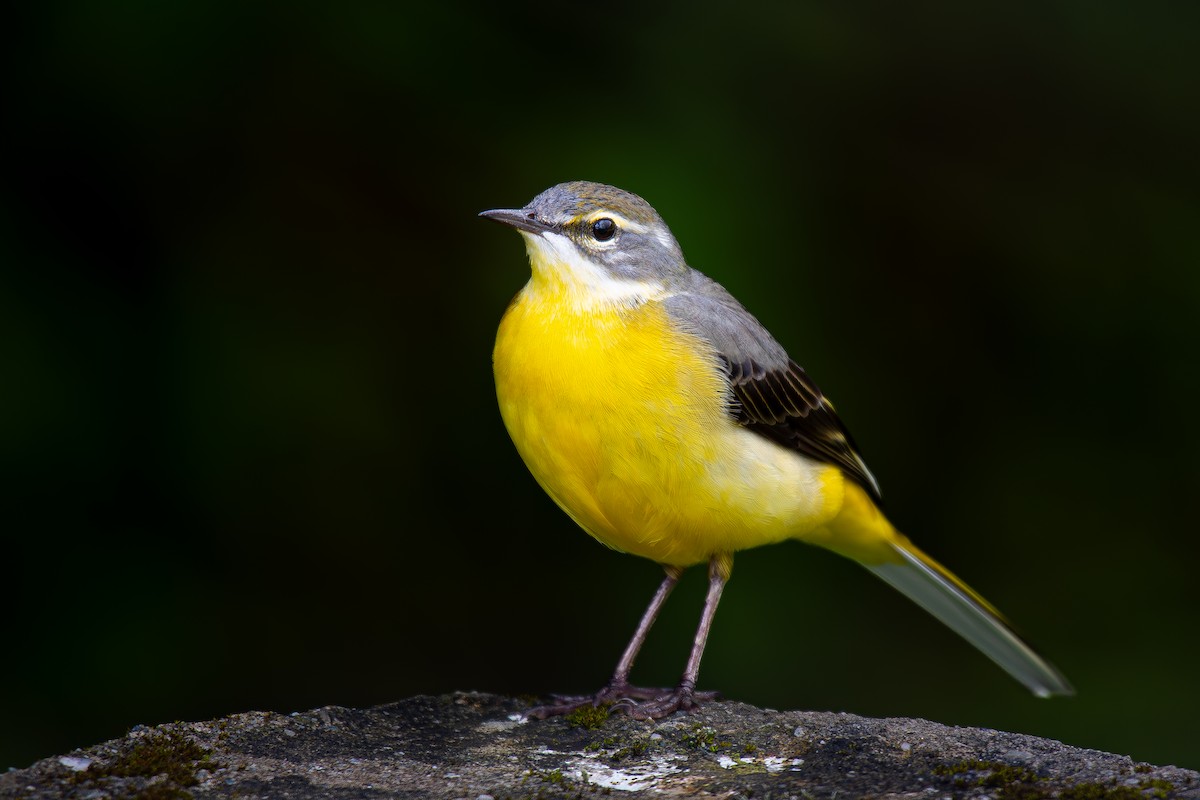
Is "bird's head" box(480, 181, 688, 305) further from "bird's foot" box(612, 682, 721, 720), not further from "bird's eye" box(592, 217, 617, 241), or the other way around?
"bird's foot" box(612, 682, 721, 720)

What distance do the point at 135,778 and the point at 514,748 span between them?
1.46m

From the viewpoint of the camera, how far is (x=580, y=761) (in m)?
4.79

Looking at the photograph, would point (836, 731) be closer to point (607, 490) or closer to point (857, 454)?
point (607, 490)

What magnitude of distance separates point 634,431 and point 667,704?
1.25 meters

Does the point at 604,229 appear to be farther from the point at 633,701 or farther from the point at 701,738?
the point at 701,738

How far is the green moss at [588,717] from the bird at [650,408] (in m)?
0.07

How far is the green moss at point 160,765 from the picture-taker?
13.5 feet

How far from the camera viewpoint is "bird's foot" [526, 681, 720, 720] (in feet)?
18.0

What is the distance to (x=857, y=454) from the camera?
259 inches

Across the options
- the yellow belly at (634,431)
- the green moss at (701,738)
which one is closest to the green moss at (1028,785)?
the green moss at (701,738)

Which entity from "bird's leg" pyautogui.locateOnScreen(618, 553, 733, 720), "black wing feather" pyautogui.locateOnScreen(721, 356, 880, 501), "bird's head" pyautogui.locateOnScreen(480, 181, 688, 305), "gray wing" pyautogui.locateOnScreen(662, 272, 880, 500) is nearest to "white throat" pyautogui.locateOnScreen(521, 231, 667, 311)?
"bird's head" pyautogui.locateOnScreen(480, 181, 688, 305)

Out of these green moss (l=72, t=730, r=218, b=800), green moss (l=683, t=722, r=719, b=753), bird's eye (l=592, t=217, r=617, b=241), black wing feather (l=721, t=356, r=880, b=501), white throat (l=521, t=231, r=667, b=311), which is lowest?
green moss (l=683, t=722, r=719, b=753)

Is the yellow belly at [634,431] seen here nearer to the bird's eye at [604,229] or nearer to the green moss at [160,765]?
the bird's eye at [604,229]

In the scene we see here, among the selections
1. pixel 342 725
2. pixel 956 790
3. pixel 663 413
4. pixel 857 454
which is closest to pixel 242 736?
pixel 342 725
